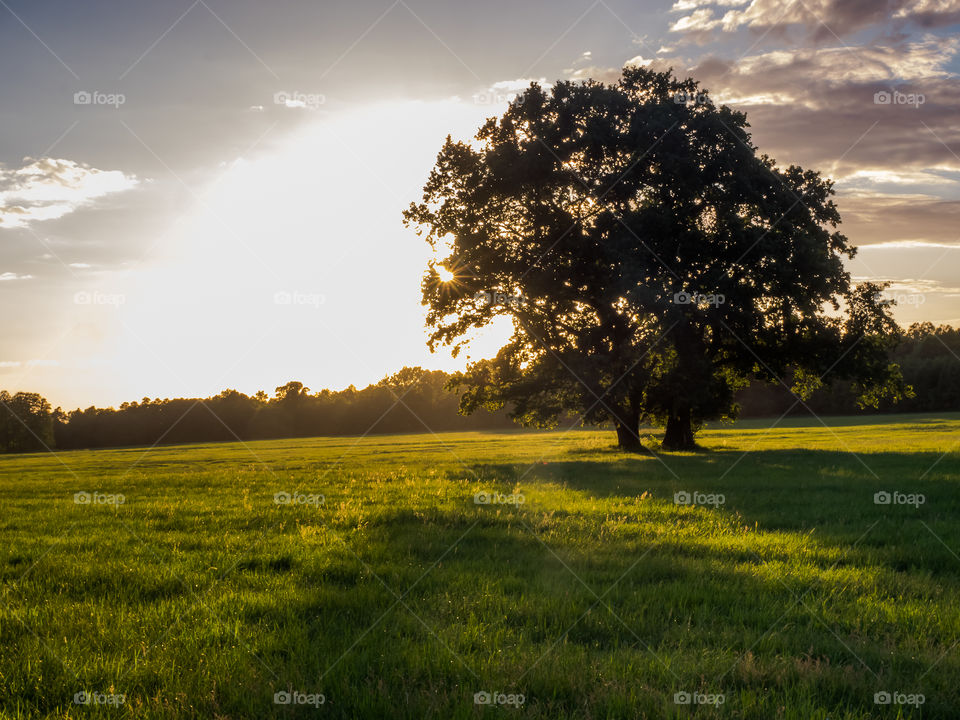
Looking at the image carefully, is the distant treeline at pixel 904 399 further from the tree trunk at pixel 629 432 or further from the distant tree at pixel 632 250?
the distant tree at pixel 632 250

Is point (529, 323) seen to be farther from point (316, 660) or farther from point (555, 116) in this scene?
point (316, 660)

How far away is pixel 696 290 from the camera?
28984mm

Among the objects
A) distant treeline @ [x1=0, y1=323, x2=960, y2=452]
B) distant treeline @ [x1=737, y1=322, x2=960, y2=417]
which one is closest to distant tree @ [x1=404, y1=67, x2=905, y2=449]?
distant treeline @ [x1=737, y1=322, x2=960, y2=417]

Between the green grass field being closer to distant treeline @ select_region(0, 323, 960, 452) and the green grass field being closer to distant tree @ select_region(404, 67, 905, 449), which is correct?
distant tree @ select_region(404, 67, 905, 449)

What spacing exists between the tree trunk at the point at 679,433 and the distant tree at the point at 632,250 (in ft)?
14.6

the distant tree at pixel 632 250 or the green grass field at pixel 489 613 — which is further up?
the distant tree at pixel 632 250

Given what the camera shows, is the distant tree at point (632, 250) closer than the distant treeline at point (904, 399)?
Yes

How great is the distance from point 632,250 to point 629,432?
1223cm

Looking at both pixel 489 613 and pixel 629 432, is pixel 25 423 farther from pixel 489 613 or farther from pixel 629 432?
pixel 489 613

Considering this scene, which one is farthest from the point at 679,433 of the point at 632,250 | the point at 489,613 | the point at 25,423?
the point at 25,423

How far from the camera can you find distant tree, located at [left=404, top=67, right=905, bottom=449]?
29.0 meters

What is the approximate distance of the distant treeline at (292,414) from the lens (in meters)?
118

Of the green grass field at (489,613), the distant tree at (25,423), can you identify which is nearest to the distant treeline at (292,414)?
the distant tree at (25,423)

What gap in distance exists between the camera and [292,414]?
130125 millimetres
